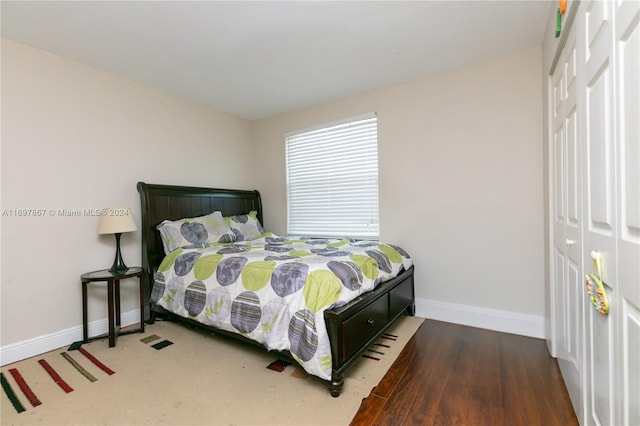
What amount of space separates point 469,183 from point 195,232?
2.70 metres

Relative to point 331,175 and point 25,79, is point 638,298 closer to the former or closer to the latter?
point 331,175

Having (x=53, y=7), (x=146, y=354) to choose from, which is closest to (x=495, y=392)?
(x=146, y=354)

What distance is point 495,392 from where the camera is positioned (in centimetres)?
172

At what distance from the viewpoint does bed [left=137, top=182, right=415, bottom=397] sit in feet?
5.78

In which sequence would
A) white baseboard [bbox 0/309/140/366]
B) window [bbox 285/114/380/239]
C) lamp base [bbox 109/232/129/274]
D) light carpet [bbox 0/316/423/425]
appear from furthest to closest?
window [bbox 285/114/380/239] < lamp base [bbox 109/232/129/274] < white baseboard [bbox 0/309/140/366] < light carpet [bbox 0/316/423/425]

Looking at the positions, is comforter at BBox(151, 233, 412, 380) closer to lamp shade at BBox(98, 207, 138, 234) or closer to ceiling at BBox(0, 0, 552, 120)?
lamp shade at BBox(98, 207, 138, 234)

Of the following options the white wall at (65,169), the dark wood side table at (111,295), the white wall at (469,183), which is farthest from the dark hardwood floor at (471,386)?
the white wall at (65,169)

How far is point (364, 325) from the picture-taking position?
6.50 feet

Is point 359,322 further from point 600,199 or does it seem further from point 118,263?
point 118,263

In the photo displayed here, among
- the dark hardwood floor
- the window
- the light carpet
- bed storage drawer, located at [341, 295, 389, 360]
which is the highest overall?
the window

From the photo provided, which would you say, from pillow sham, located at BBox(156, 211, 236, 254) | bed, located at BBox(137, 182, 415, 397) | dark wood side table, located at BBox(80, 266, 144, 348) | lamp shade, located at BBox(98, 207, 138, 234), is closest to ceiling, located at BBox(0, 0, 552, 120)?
bed, located at BBox(137, 182, 415, 397)

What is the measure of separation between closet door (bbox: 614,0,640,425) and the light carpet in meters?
1.15

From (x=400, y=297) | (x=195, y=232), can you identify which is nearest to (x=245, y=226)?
(x=195, y=232)

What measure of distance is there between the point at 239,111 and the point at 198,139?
68 centimetres
